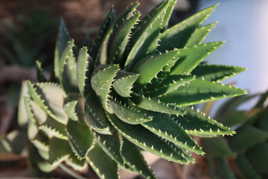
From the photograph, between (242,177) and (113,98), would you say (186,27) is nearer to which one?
(113,98)

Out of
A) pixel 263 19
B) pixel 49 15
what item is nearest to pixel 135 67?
pixel 49 15

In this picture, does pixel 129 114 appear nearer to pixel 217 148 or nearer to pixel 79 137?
pixel 79 137

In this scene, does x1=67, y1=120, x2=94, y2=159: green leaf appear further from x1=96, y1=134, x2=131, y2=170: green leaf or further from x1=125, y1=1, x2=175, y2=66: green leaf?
x1=125, y1=1, x2=175, y2=66: green leaf

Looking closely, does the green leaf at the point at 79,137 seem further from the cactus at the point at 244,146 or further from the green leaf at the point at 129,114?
the cactus at the point at 244,146

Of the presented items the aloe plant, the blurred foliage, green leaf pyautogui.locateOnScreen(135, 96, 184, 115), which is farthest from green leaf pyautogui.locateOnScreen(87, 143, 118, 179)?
the blurred foliage

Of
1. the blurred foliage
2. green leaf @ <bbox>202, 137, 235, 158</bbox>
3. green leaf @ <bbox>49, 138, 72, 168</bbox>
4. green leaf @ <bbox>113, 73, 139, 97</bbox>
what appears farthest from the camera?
the blurred foliage
